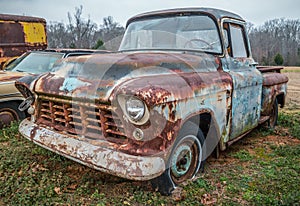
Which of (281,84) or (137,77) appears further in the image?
(281,84)

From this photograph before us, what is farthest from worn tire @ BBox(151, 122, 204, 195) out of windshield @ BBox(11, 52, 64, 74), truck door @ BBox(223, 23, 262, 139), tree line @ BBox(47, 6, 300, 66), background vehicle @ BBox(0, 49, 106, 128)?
tree line @ BBox(47, 6, 300, 66)

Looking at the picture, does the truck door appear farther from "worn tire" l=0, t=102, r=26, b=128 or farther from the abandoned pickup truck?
"worn tire" l=0, t=102, r=26, b=128

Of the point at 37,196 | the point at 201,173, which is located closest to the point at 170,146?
the point at 201,173

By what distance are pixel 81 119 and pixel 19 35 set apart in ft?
23.4

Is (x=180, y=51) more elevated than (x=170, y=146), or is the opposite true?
(x=180, y=51)

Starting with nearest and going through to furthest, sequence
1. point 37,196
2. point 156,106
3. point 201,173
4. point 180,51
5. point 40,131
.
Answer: point 156,106 → point 37,196 → point 40,131 → point 201,173 → point 180,51

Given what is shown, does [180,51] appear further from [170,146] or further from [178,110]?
[170,146]

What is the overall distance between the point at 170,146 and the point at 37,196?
1.41 meters

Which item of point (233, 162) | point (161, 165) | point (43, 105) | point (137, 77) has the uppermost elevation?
point (137, 77)

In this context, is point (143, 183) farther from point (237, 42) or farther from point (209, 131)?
point (237, 42)

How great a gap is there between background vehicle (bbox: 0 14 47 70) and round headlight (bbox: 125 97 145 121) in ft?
23.5

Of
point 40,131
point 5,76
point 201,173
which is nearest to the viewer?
point 40,131

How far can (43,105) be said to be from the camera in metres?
3.23

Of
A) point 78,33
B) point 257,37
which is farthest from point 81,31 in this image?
point 257,37
